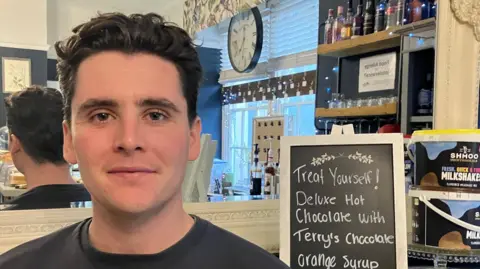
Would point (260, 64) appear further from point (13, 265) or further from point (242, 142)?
point (13, 265)

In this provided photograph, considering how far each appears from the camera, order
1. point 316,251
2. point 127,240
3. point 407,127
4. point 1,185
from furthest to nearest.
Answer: point 407,127
point 1,185
point 316,251
point 127,240

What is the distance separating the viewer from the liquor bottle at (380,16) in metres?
1.44

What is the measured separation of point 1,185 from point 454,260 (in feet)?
3.67

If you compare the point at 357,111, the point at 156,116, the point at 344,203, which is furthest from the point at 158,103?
the point at 357,111

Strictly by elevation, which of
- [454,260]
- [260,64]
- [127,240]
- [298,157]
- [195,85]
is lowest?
[454,260]

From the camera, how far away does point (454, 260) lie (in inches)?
42.2

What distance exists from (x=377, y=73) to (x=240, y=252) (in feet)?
2.87

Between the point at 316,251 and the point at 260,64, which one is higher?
the point at 260,64

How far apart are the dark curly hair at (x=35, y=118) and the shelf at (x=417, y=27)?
0.96m

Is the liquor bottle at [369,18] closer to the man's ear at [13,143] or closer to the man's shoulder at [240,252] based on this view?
the man's shoulder at [240,252]

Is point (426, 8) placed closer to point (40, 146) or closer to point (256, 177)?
point (256, 177)

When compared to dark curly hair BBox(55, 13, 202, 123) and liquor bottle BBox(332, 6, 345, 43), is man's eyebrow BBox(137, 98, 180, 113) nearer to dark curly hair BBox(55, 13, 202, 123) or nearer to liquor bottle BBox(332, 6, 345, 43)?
dark curly hair BBox(55, 13, 202, 123)

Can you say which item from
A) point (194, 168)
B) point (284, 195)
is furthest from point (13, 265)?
point (194, 168)

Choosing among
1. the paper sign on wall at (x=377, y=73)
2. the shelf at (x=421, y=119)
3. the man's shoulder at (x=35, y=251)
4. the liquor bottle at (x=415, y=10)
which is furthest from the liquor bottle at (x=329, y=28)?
the man's shoulder at (x=35, y=251)
